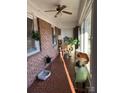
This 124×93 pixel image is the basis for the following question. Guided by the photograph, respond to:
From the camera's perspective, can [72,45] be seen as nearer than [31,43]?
No

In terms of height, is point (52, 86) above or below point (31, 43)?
below

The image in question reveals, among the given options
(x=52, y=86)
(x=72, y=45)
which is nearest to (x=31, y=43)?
(x=52, y=86)

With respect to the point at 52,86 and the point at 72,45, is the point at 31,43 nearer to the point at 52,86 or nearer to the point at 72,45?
the point at 52,86

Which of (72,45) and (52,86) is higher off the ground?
(72,45)

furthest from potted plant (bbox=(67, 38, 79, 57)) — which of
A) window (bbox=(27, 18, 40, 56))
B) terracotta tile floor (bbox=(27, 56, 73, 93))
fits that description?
window (bbox=(27, 18, 40, 56))

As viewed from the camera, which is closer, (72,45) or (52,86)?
(52,86)

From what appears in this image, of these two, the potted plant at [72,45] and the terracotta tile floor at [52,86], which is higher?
the potted plant at [72,45]

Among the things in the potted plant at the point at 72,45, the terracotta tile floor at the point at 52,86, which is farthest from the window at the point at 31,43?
the potted plant at the point at 72,45

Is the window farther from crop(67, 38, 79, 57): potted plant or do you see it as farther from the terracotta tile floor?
crop(67, 38, 79, 57): potted plant

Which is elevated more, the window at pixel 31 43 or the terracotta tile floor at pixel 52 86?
the window at pixel 31 43

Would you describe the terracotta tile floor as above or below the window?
below

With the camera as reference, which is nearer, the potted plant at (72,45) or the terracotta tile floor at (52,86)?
the terracotta tile floor at (52,86)

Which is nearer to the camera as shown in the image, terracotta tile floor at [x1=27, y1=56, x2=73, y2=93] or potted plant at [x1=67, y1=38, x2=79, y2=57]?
terracotta tile floor at [x1=27, y1=56, x2=73, y2=93]

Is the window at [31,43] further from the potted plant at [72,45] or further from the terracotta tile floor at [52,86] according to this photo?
the potted plant at [72,45]
